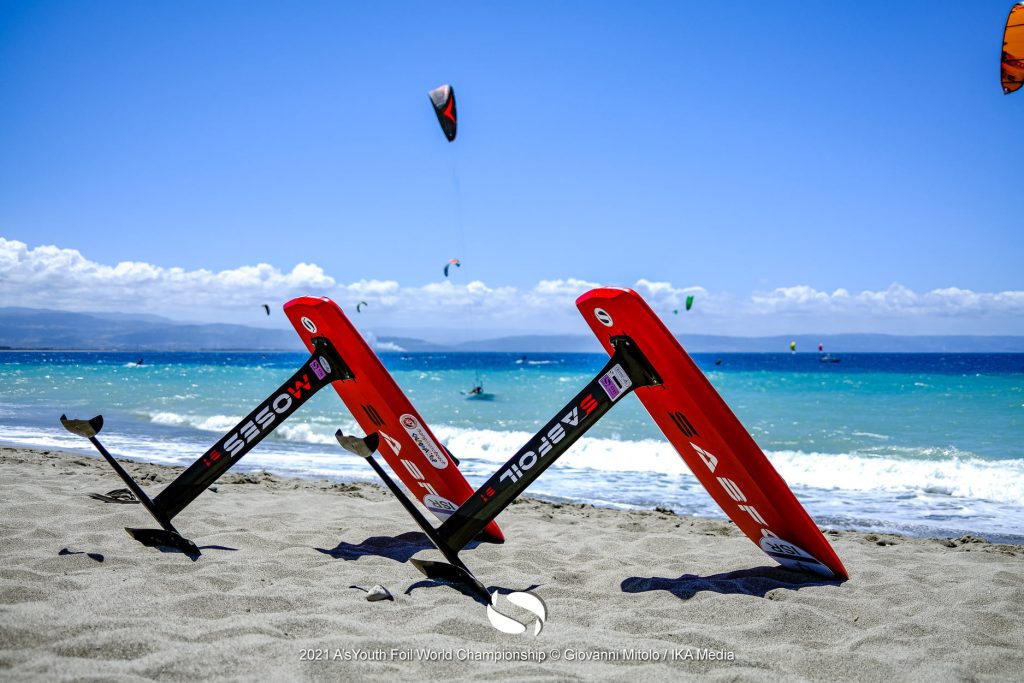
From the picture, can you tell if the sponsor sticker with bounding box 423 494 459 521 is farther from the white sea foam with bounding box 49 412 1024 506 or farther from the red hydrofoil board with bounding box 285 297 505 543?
the white sea foam with bounding box 49 412 1024 506

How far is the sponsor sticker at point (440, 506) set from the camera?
15.8ft

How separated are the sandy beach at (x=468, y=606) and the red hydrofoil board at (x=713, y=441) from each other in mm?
228

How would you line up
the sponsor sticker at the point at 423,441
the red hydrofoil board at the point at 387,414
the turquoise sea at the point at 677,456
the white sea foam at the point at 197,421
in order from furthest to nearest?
1. the white sea foam at the point at 197,421
2. the turquoise sea at the point at 677,456
3. the sponsor sticker at the point at 423,441
4. the red hydrofoil board at the point at 387,414

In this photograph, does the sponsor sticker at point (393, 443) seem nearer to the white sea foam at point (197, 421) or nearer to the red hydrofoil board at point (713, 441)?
the red hydrofoil board at point (713, 441)

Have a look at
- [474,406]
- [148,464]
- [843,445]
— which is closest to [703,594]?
[148,464]

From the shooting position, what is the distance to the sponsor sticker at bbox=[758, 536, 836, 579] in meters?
3.91

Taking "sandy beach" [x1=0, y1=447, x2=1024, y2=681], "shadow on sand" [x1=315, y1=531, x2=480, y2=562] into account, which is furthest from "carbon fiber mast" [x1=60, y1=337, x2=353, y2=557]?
"shadow on sand" [x1=315, y1=531, x2=480, y2=562]

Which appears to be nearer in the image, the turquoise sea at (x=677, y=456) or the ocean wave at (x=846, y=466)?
the turquoise sea at (x=677, y=456)

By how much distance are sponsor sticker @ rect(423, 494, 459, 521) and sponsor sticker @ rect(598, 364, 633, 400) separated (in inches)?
69.7

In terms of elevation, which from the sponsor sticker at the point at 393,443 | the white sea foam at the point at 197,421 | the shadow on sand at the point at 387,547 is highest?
the sponsor sticker at the point at 393,443

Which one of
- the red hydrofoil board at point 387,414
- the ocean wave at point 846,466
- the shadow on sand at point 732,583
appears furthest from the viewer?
the ocean wave at point 846,466

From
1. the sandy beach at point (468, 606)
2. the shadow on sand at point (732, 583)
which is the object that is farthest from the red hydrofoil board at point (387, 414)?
the shadow on sand at point (732, 583)

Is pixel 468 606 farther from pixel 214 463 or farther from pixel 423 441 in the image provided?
pixel 214 463

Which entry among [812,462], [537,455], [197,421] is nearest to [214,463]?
[537,455]
